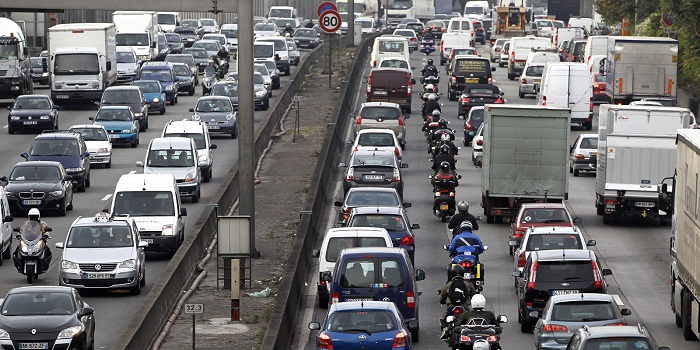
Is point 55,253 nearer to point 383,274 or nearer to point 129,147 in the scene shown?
point 383,274

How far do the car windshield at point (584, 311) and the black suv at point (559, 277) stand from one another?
2.76 meters

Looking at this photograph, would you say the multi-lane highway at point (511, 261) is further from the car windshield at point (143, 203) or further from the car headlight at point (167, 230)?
the car windshield at point (143, 203)

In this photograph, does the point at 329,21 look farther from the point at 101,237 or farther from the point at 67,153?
the point at 101,237

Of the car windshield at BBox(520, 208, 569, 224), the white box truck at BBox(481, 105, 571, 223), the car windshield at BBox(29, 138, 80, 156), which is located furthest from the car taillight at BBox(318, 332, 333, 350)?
the car windshield at BBox(29, 138, 80, 156)

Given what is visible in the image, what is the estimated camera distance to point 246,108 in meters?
32.8

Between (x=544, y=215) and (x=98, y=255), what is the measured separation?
380 inches

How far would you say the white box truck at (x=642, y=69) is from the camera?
6022cm

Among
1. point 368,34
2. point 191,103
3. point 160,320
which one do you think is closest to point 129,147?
point 191,103

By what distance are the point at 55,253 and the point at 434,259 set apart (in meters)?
8.11

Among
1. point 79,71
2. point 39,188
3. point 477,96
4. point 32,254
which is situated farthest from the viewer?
point 79,71

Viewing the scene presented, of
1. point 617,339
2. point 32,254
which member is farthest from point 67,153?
point 617,339

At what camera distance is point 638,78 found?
60.9 metres

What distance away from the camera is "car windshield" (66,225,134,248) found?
102 ft

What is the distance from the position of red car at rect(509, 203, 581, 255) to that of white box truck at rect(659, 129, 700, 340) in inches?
246
